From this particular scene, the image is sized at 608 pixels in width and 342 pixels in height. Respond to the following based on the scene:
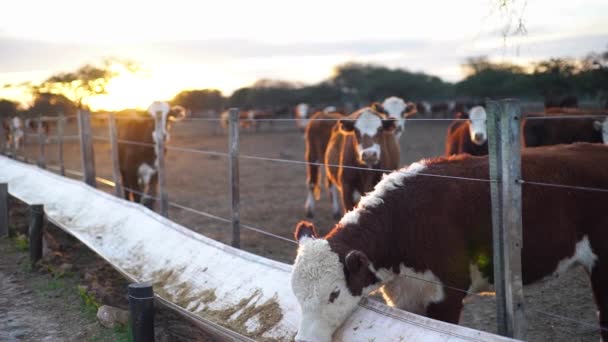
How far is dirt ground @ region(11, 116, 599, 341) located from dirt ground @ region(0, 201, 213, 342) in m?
1.91

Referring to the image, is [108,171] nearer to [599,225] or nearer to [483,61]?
[599,225]

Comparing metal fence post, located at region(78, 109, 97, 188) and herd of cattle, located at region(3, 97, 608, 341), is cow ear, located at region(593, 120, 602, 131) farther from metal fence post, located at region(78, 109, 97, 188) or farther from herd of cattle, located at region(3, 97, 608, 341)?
metal fence post, located at region(78, 109, 97, 188)

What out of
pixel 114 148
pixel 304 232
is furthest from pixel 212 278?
pixel 114 148

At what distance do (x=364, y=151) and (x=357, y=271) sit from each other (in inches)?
145

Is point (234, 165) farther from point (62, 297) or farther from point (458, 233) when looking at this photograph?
point (458, 233)

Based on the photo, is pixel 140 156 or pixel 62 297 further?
pixel 140 156

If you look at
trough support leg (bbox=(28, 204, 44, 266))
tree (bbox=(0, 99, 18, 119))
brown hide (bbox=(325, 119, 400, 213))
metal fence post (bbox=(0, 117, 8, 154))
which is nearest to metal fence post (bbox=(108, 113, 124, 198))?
trough support leg (bbox=(28, 204, 44, 266))

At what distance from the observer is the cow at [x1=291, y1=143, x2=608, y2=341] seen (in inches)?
140

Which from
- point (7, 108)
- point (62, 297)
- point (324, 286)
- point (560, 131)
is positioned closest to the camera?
point (324, 286)

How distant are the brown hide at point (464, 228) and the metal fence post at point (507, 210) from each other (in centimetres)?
43

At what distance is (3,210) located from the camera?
7.86 m

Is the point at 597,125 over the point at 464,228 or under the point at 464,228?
over

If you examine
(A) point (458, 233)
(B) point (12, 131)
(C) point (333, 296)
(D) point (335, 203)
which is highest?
(B) point (12, 131)

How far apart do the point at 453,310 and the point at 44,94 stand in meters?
31.8
